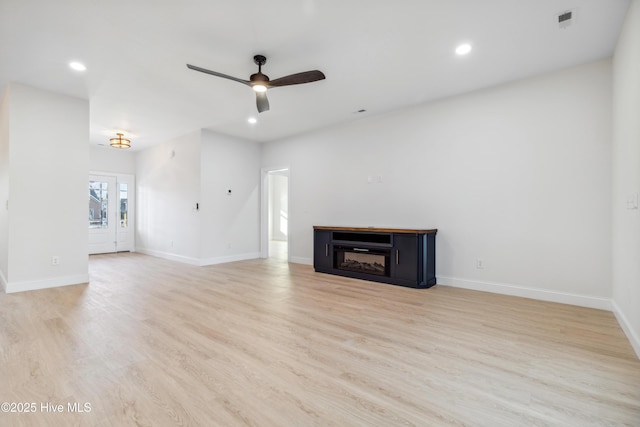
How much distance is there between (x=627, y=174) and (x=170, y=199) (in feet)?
23.8

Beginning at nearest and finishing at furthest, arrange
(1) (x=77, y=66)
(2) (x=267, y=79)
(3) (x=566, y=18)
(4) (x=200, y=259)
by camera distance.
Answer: (3) (x=566, y=18) → (2) (x=267, y=79) → (1) (x=77, y=66) → (4) (x=200, y=259)

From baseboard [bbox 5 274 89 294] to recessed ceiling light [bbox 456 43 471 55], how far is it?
575cm

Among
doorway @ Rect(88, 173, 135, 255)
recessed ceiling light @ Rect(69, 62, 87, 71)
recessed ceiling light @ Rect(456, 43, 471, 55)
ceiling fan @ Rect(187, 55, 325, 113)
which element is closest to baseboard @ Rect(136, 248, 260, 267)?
doorway @ Rect(88, 173, 135, 255)

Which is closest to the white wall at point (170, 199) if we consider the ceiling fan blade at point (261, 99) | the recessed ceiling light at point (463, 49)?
the ceiling fan blade at point (261, 99)

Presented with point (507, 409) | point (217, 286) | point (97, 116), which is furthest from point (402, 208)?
point (97, 116)

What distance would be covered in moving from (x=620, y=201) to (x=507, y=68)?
5.95 feet

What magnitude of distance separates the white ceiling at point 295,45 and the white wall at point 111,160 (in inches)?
143

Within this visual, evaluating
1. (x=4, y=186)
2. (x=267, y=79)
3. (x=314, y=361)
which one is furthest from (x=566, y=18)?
(x=4, y=186)

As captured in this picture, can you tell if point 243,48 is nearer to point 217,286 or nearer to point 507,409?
point 217,286

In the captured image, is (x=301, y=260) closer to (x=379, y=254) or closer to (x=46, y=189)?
(x=379, y=254)

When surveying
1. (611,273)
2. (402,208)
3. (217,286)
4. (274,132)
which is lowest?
(217,286)

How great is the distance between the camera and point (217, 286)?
13.9 ft

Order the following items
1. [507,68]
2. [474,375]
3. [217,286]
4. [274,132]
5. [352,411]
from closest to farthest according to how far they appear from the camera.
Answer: [352,411], [474,375], [507,68], [217,286], [274,132]

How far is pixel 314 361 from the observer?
2066 mm
